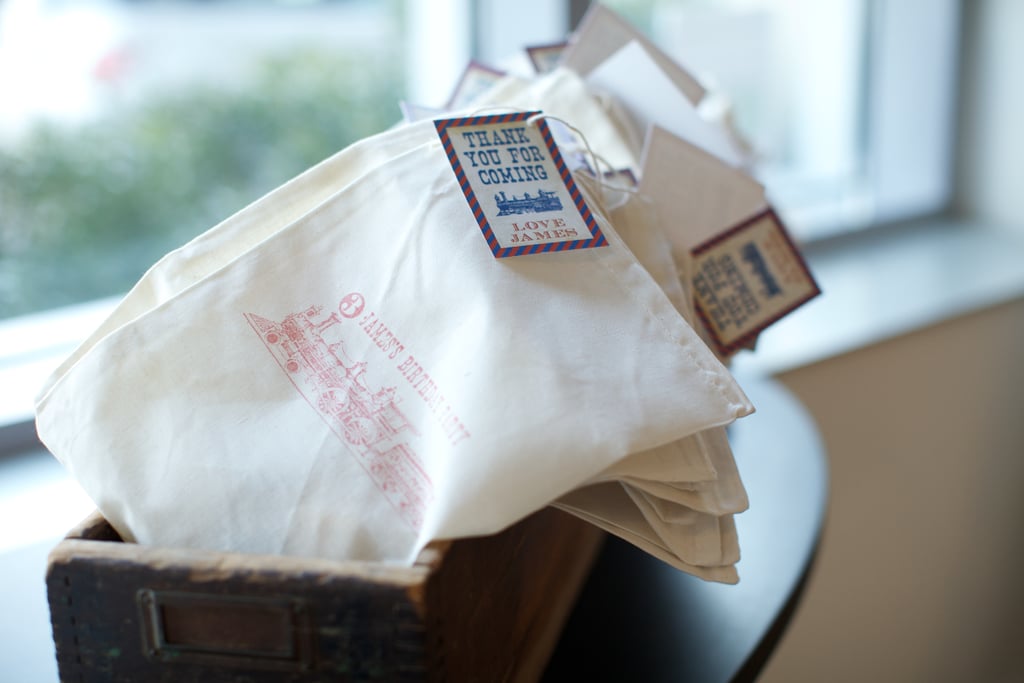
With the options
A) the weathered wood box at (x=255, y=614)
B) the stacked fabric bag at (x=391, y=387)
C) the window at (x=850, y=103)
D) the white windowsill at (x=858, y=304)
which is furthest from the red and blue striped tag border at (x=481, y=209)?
the window at (x=850, y=103)

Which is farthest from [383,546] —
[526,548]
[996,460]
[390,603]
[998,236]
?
[998,236]

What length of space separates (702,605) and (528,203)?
0.37 m

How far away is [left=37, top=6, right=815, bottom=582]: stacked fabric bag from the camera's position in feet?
1.44

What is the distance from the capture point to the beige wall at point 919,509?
1570 millimetres

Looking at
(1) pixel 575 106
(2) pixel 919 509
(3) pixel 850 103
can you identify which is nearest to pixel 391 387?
(1) pixel 575 106

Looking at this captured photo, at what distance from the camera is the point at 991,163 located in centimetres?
209

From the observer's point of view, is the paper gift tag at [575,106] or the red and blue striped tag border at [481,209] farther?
the paper gift tag at [575,106]

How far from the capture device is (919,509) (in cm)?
171

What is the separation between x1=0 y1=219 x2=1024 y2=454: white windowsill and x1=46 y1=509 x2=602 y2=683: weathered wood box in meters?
0.60

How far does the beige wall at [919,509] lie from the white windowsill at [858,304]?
38 mm

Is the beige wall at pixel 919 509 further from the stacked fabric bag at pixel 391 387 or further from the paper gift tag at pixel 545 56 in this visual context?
the stacked fabric bag at pixel 391 387

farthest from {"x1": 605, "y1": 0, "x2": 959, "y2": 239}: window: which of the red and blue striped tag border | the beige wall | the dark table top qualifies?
the red and blue striped tag border

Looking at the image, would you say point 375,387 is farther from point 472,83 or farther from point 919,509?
point 919,509

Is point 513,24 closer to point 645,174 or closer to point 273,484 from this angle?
point 645,174
